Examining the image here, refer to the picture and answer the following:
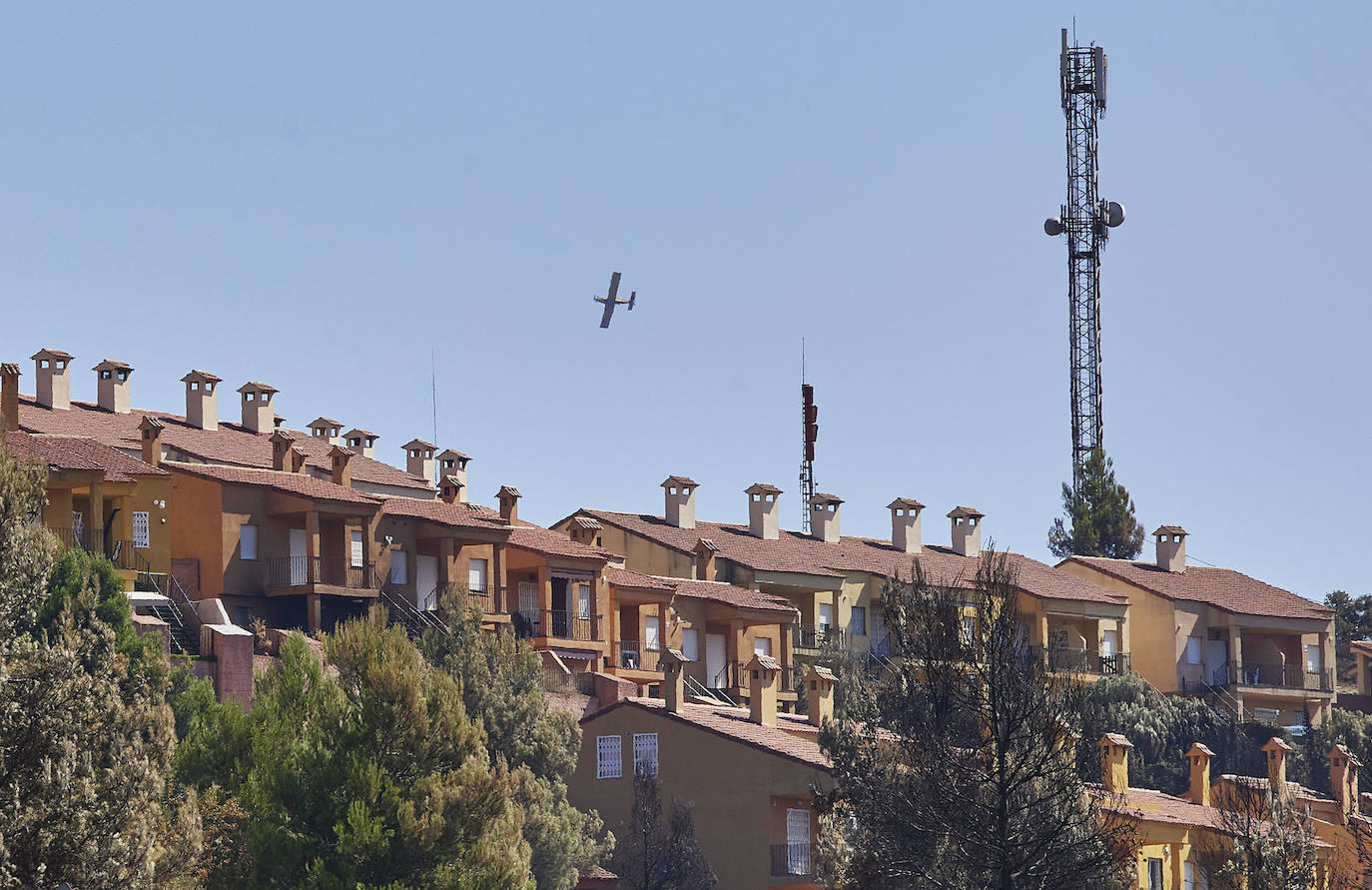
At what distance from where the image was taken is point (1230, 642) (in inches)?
3839

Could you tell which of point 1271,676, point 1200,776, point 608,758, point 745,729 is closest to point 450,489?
point 608,758

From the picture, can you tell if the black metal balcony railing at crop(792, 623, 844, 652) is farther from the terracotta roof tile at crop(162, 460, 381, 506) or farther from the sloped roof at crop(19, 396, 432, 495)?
the terracotta roof tile at crop(162, 460, 381, 506)

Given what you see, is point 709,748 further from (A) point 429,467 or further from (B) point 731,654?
(A) point 429,467

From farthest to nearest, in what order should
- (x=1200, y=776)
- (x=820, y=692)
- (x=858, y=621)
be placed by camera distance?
1. (x=858, y=621)
2. (x=1200, y=776)
3. (x=820, y=692)

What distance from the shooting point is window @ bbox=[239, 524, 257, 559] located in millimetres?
67625

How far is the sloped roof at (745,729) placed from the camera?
56.5m

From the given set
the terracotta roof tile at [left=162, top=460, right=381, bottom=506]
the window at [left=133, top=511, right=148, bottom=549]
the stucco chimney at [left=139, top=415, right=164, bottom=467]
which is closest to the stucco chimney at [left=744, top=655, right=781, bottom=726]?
the terracotta roof tile at [left=162, top=460, right=381, bottom=506]

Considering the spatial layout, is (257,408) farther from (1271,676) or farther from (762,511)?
(1271,676)

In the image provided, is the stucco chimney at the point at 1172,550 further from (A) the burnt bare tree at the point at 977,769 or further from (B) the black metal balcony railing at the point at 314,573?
(A) the burnt bare tree at the point at 977,769

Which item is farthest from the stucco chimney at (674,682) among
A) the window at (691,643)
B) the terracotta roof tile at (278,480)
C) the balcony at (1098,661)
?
the balcony at (1098,661)

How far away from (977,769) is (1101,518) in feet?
233

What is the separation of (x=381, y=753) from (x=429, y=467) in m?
52.1

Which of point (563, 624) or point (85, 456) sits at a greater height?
point (85, 456)

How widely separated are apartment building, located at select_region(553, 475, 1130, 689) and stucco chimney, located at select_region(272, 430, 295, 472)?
41.4 ft
